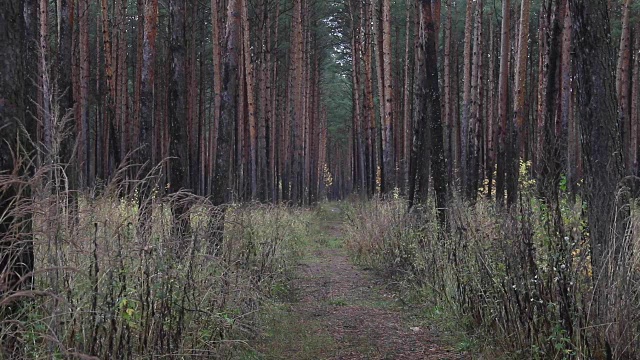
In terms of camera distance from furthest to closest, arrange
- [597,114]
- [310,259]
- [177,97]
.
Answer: [310,259]
[177,97]
[597,114]

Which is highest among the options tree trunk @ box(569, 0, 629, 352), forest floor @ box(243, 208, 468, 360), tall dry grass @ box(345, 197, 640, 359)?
tree trunk @ box(569, 0, 629, 352)

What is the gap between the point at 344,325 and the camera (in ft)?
20.7

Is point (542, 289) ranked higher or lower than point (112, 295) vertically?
lower

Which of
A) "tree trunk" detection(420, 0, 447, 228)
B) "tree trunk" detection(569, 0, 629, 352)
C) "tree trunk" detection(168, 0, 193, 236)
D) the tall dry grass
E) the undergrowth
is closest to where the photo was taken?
the undergrowth

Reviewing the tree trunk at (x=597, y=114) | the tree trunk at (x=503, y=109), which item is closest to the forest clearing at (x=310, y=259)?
the tree trunk at (x=597, y=114)

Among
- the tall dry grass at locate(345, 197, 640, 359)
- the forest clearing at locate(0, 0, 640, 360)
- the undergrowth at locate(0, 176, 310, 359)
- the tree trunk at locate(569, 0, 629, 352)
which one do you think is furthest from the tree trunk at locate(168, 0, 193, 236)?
the tree trunk at locate(569, 0, 629, 352)

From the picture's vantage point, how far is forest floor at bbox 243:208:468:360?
516 centimetres

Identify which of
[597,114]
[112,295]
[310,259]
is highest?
A: [597,114]

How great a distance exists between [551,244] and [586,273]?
12.0 inches

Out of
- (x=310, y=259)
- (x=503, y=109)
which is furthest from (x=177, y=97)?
(x=503, y=109)

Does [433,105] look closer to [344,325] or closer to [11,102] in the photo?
[344,325]

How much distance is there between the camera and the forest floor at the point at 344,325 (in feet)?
Result: 16.9

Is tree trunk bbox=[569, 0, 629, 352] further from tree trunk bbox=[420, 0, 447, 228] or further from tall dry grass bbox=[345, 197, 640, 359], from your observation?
tree trunk bbox=[420, 0, 447, 228]

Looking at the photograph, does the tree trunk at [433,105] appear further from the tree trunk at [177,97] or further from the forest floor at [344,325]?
the tree trunk at [177,97]
